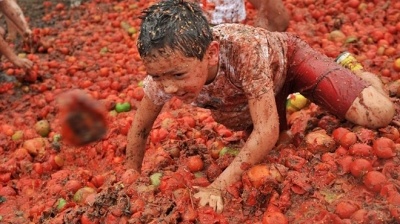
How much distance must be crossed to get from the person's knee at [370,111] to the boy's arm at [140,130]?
117 cm

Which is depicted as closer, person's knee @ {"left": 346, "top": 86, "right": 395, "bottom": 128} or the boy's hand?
person's knee @ {"left": 346, "top": 86, "right": 395, "bottom": 128}

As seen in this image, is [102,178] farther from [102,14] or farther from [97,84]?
[102,14]

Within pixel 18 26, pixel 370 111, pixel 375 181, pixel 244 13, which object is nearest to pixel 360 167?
pixel 375 181

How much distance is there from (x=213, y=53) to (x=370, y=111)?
3.39ft

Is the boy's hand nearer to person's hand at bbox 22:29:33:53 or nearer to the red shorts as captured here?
the red shorts

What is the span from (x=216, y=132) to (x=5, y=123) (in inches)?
93.0

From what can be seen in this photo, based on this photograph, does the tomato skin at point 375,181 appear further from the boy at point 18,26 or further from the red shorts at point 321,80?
the boy at point 18,26

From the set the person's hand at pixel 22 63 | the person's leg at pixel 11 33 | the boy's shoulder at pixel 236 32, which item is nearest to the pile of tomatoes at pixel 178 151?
the person's hand at pixel 22 63

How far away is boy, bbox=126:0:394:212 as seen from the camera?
2.34m

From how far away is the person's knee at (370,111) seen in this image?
286 cm

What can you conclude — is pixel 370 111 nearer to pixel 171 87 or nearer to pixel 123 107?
pixel 171 87

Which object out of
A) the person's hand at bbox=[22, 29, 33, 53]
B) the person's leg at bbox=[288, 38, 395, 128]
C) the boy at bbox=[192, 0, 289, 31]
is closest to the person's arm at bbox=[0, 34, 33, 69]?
the person's hand at bbox=[22, 29, 33, 53]

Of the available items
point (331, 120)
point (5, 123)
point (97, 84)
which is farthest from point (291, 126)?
point (5, 123)

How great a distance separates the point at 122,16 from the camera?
689cm
